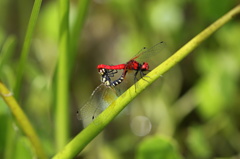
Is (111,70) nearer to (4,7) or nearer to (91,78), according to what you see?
(91,78)

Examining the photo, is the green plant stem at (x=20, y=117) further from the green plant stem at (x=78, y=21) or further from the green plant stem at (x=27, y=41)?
the green plant stem at (x=78, y=21)

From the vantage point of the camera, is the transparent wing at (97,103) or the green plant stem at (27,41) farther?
the transparent wing at (97,103)

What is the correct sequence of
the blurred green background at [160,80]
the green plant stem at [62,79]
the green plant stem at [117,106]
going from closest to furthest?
the green plant stem at [117,106], the green plant stem at [62,79], the blurred green background at [160,80]

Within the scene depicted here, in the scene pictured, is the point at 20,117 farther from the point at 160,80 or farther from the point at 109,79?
the point at 160,80

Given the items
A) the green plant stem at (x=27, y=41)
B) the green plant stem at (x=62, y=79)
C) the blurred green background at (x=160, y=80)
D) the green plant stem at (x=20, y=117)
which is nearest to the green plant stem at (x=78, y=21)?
the green plant stem at (x=62, y=79)

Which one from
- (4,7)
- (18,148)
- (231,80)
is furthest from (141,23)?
(18,148)

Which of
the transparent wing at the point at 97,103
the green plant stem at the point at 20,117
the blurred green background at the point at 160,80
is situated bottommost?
the blurred green background at the point at 160,80

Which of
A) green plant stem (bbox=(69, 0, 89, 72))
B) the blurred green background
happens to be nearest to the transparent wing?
green plant stem (bbox=(69, 0, 89, 72))
